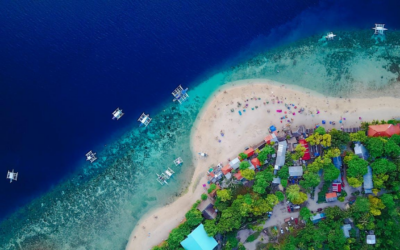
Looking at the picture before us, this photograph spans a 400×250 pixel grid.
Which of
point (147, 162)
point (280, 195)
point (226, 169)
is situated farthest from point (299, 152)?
point (147, 162)

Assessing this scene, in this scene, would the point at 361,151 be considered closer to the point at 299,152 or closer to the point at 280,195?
the point at 299,152

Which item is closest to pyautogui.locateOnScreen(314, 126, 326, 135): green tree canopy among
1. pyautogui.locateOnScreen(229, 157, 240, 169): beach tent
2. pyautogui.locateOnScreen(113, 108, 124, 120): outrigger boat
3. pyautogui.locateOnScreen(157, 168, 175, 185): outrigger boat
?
pyautogui.locateOnScreen(229, 157, 240, 169): beach tent

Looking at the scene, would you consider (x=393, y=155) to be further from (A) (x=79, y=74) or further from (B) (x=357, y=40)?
(A) (x=79, y=74)

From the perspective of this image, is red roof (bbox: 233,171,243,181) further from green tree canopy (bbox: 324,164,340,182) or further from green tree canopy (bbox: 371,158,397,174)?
green tree canopy (bbox: 371,158,397,174)

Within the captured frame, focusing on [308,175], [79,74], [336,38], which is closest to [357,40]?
[336,38]

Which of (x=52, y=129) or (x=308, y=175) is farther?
(x=52, y=129)
